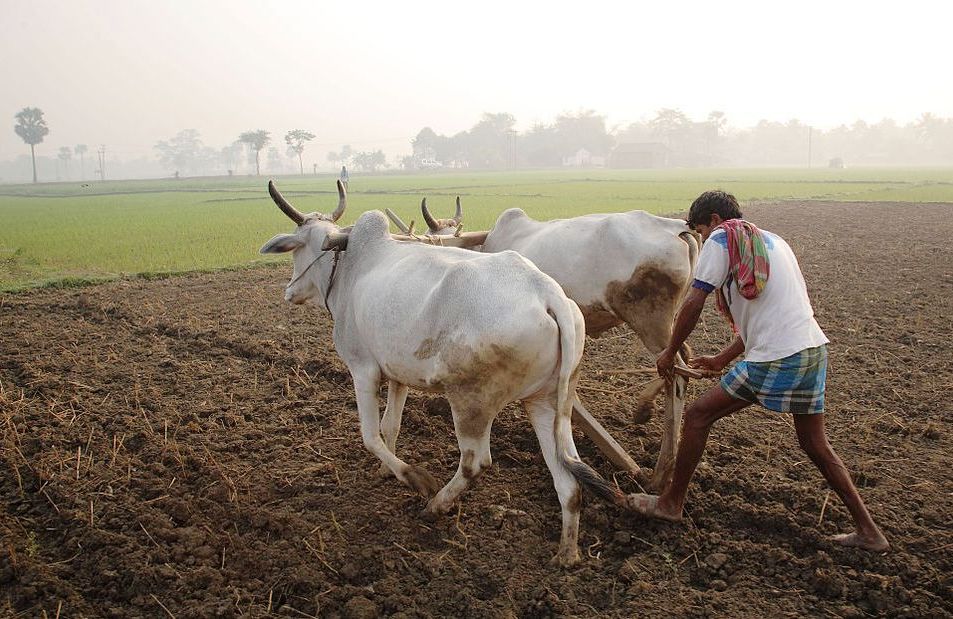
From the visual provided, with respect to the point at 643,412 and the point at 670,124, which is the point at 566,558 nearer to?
the point at 643,412

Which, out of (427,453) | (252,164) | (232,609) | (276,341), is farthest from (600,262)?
(252,164)

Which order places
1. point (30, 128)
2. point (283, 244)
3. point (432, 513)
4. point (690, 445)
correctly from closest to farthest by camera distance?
point (690, 445), point (432, 513), point (283, 244), point (30, 128)

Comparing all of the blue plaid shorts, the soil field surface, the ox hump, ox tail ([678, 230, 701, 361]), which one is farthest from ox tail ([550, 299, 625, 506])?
ox tail ([678, 230, 701, 361])

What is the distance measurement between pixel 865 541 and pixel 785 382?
107 cm

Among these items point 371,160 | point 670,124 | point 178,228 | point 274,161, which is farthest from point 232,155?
point 178,228

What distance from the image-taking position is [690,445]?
4.21 meters

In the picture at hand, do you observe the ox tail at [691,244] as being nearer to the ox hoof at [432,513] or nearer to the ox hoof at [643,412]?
the ox hoof at [643,412]

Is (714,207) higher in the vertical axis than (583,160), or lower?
lower

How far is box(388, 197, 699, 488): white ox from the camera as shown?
19.5 feet

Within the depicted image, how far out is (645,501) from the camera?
4594mm

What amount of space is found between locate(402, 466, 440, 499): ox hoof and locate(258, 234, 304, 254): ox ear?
2.19 meters

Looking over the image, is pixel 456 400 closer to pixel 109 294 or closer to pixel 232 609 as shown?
pixel 232 609

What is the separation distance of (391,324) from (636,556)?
199 centimetres

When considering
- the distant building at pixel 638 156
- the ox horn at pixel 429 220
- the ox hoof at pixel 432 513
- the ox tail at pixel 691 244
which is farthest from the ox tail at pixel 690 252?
the distant building at pixel 638 156
